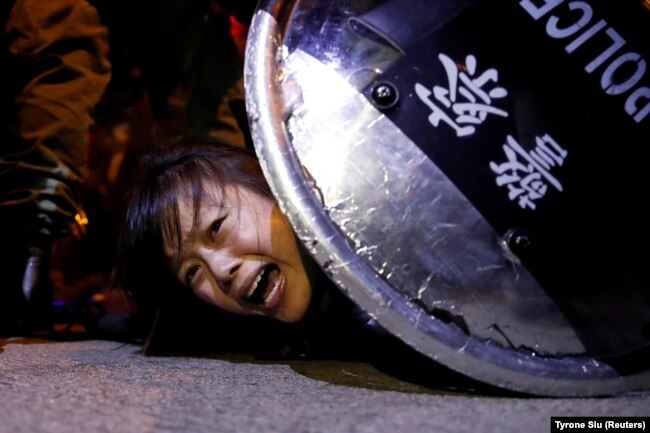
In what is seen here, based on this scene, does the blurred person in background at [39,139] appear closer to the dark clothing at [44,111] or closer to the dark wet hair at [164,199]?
the dark clothing at [44,111]

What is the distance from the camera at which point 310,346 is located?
3.33ft

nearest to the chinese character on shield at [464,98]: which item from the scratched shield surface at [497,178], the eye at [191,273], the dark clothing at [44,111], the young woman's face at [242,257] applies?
the scratched shield surface at [497,178]

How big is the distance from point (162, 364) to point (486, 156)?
0.58m

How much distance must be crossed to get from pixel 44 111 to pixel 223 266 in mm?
693

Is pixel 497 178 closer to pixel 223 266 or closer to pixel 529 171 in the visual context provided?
pixel 529 171

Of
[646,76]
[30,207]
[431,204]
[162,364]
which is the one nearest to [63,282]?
[30,207]

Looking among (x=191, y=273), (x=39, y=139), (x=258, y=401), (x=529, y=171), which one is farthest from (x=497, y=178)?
(x=39, y=139)

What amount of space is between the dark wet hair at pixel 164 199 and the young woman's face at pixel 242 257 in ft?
0.06

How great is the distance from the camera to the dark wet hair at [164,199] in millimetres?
963

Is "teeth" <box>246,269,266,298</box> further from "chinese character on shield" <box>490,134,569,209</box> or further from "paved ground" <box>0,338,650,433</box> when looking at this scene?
"chinese character on shield" <box>490,134,569,209</box>

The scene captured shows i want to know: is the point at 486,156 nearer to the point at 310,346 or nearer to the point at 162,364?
the point at 310,346

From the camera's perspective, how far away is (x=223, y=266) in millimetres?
903

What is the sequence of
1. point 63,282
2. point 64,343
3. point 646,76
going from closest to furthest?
1. point 646,76
2. point 64,343
3. point 63,282

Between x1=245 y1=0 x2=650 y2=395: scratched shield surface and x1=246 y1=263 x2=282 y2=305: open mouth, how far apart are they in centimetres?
24
